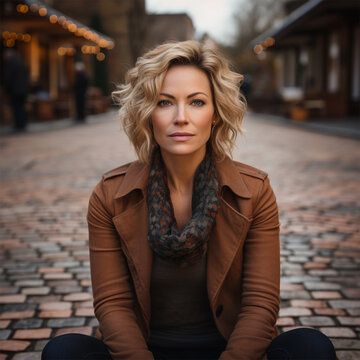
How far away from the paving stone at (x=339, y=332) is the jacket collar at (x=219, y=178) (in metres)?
1.32

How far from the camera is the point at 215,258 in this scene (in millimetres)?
1990

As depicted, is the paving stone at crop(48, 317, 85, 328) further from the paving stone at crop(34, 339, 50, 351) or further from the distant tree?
the distant tree

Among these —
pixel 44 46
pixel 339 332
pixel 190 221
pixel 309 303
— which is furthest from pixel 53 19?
pixel 190 221

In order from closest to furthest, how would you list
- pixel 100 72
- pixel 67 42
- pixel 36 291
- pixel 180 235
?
pixel 180 235
pixel 36 291
pixel 67 42
pixel 100 72

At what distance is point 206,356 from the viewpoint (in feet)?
6.89

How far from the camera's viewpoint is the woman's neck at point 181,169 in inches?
84.3

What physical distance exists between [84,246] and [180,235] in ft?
9.27

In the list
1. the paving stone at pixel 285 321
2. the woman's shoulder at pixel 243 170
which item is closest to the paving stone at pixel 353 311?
the paving stone at pixel 285 321

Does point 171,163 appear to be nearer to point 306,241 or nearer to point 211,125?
point 211,125

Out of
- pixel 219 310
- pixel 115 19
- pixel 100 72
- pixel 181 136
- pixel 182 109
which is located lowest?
pixel 219 310

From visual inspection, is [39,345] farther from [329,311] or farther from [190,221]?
[329,311]

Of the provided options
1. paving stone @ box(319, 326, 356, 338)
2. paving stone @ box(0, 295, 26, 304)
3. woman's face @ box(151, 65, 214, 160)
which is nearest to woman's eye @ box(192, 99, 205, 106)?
woman's face @ box(151, 65, 214, 160)

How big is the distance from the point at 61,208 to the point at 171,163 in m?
4.04

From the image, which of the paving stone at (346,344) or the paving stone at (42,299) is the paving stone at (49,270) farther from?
the paving stone at (346,344)
